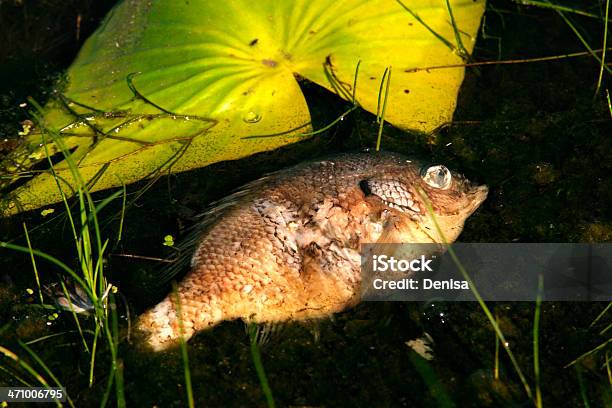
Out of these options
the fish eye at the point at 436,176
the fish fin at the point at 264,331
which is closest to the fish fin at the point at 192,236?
the fish fin at the point at 264,331

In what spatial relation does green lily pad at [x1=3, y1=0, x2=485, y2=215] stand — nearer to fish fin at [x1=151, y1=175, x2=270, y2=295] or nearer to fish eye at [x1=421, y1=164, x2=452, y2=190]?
fish fin at [x1=151, y1=175, x2=270, y2=295]

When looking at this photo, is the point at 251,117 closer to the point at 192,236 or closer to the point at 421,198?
the point at 192,236

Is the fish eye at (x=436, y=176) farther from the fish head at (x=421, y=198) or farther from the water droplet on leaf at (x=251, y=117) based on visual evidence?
the water droplet on leaf at (x=251, y=117)

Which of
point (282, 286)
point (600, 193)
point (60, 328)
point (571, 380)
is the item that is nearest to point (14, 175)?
point (60, 328)

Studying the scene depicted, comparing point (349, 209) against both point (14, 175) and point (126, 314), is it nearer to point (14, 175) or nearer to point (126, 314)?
point (126, 314)

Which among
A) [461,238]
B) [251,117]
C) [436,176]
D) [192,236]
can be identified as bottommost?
[461,238]

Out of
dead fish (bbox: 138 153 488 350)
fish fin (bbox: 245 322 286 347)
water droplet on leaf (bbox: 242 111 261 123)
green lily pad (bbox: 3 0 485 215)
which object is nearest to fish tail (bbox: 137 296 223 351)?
dead fish (bbox: 138 153 488 350)

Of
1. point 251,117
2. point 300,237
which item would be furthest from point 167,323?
point 251,117
